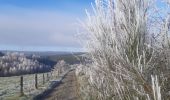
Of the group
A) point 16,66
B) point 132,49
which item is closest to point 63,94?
point 132,49

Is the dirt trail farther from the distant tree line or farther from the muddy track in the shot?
the distant tree line

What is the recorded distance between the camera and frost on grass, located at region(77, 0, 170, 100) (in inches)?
261

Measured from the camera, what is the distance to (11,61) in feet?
294

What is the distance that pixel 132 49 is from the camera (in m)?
7.61

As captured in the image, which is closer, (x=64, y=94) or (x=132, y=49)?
(x=132, y=49)

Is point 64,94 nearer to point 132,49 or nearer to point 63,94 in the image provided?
point 63,94

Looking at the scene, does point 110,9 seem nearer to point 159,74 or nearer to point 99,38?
point 99,38

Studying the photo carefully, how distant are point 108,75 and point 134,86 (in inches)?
66.0

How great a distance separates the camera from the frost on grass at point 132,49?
Answer: 6617 mm

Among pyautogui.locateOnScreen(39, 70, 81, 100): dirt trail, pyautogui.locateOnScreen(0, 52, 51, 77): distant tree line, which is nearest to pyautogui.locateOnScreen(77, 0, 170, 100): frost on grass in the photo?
pyautogui.locateOnScreen(39, 70, 81, 100): dirt trail

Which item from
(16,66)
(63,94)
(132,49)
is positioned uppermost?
(132,49)

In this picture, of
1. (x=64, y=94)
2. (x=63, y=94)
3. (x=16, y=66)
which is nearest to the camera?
(x=64, y=94)

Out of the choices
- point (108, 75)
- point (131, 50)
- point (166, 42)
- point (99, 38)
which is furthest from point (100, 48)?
point (166, 42)

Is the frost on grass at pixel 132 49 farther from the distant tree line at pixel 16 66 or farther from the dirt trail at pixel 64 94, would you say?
the distant tree line at pixel 16 66
